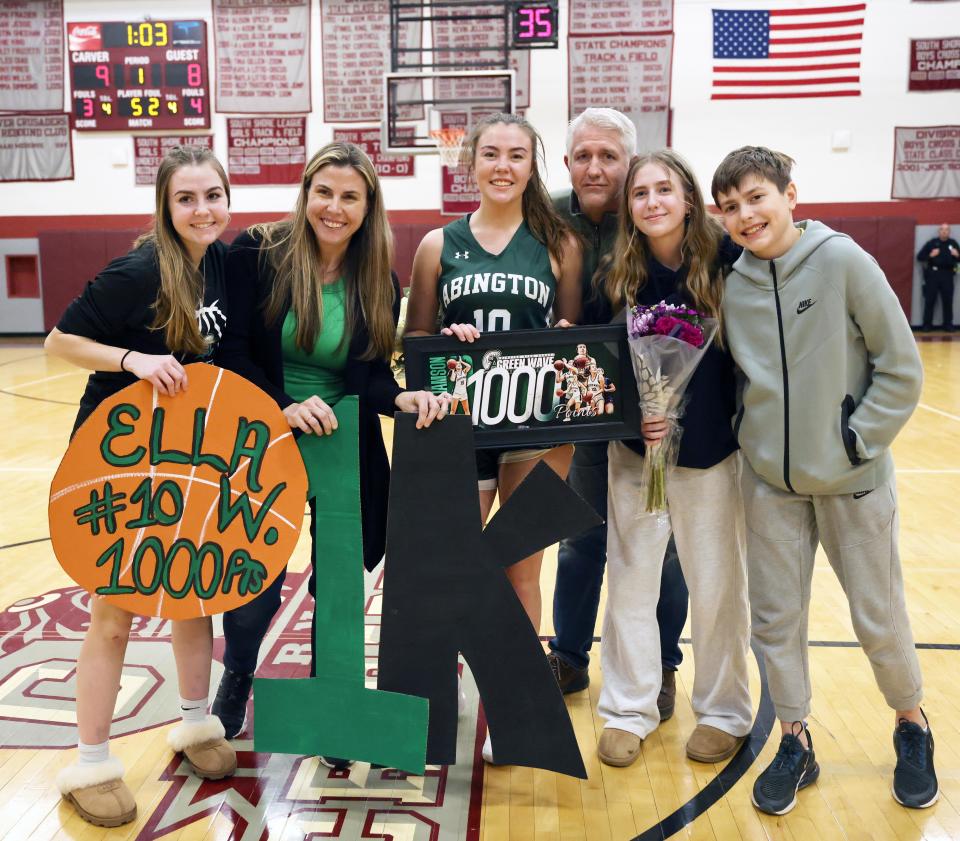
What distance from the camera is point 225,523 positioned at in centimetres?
204

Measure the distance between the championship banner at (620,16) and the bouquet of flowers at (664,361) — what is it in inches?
382

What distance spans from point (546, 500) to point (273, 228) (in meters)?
0.95

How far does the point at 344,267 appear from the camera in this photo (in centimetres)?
223

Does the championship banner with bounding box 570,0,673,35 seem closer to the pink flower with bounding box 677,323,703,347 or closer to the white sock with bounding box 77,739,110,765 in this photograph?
the pink flower with bounding box 677,323,703,347

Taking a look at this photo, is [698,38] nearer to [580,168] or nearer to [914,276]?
[914,276]

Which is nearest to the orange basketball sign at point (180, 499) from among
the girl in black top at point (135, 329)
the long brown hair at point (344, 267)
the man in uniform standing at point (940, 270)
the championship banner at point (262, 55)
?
the girl in black top at point (135, 329)

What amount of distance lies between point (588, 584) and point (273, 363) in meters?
1.20

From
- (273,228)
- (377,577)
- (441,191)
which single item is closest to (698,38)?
(441,191)

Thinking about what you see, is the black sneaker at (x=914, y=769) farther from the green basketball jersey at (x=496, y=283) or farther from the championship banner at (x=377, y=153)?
the championship banner at (x=377, y=153)

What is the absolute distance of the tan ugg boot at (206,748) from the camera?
223cm

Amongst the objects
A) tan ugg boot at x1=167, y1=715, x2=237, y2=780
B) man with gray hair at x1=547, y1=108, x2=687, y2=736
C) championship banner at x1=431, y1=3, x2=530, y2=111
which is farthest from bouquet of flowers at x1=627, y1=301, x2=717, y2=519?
championship banner at x1=431, y1=3, x2=530, y2=111

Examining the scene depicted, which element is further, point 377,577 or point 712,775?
point 377,577

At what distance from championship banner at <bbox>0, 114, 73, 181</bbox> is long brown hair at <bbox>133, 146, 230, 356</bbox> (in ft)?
36.5

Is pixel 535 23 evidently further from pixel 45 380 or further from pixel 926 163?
pixel 45 380
